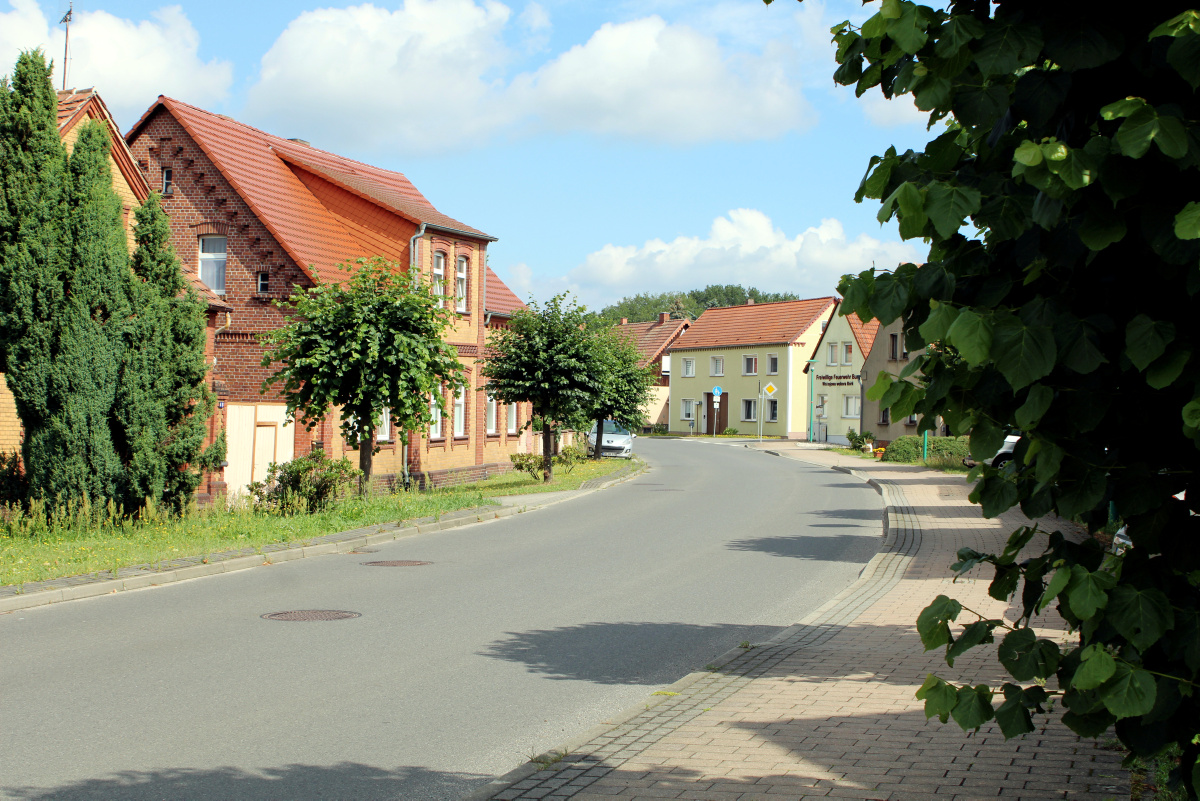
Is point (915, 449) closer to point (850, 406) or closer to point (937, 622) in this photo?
point (850, 406)

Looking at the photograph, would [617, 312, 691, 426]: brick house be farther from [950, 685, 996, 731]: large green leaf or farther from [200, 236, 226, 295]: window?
[950, 685, 996, 731]: large green leaf

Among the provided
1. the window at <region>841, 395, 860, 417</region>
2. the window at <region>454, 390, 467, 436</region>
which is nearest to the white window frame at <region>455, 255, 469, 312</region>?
the window at <region>454, 390, 467, 436</region>

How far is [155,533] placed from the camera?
15.2 metres

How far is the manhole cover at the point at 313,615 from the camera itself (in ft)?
32.2

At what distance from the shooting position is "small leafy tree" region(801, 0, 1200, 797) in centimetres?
255

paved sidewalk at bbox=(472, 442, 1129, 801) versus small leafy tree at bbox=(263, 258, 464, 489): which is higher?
small leafy tree at bbox=(263, 258, 464, 489)

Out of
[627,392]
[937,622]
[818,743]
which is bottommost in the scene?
[818,743]

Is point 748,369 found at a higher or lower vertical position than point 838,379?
higher

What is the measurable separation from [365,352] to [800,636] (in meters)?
13.3

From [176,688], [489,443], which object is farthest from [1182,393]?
[489,443]

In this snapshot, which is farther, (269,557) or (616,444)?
(616,444)

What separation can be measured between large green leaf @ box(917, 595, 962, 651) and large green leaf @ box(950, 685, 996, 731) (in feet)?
0.51

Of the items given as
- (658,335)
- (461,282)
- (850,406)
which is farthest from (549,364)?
(658,335)

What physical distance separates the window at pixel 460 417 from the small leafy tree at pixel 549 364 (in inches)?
161
